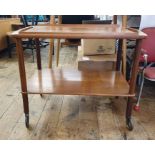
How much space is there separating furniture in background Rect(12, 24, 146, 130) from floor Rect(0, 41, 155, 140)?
106mm

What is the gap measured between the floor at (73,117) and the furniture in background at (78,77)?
0.35 ft

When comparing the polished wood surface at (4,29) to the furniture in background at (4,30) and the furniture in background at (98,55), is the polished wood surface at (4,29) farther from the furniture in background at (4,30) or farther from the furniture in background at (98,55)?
the furniture in background at (98,55)

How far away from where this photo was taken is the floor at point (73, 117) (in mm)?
1440

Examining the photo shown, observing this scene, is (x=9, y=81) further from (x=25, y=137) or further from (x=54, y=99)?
(x=25, y=137)

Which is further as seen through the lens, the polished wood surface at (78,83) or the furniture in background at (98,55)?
the furniture in background at (98,55)

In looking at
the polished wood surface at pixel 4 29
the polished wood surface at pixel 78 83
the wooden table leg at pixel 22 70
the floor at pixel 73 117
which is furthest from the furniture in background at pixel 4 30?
the wooden table leg at pixel 22 70

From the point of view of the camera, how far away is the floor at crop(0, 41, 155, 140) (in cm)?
144

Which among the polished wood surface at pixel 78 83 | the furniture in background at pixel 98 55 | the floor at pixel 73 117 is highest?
the furniture in background at pixel 98 55

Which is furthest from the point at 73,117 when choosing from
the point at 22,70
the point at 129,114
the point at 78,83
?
the point at 22,70

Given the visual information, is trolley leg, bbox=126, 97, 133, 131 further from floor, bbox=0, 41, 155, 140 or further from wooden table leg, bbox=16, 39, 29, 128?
wooden table leg, bbox=16, 39, 29, 128

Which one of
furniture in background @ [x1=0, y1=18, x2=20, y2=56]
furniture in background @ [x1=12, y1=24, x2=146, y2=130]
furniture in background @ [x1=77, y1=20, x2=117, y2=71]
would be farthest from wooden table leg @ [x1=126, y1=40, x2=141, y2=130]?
furniture in background @ [x1=0, y1=18, x2=20, y2=56]

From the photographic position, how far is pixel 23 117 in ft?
5.41

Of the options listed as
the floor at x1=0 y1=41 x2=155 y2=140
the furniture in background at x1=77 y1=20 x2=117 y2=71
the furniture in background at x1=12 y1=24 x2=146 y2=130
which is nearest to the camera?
the furniture in background at x1=12 y1=24 x2=146 y2=130

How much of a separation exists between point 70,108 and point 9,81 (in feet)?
3.16
